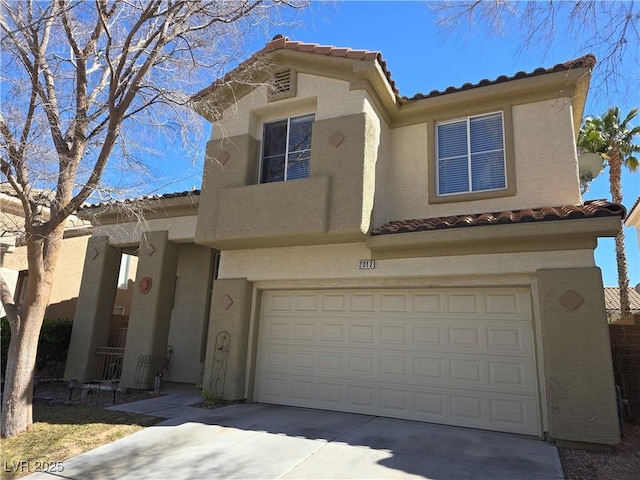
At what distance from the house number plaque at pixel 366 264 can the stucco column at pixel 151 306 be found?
5.55 metres

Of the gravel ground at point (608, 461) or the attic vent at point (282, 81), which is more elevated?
the attic vent at point (282, 81)

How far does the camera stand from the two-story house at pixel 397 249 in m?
7.35

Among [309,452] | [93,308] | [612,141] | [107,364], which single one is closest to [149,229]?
[93,308]

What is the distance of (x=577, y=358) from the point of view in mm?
6949

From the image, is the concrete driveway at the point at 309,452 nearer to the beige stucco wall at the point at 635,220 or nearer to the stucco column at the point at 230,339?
the stucco column at the point at 230,339

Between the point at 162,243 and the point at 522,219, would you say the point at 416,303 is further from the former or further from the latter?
the point at 162,243

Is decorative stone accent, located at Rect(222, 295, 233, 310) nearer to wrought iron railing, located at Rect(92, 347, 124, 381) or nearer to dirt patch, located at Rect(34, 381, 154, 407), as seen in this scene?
dirt patch, located at Rect(34, 381, 154, 407)

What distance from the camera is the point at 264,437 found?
7031 mm

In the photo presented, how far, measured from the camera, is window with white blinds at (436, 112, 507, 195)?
938 centimetres

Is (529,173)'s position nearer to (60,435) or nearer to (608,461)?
(608,461)

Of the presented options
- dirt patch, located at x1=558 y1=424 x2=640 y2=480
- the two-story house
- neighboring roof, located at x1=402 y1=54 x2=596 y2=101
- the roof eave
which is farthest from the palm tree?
dirt patch, located at x1=558 y1=424 x2=640 y2=480

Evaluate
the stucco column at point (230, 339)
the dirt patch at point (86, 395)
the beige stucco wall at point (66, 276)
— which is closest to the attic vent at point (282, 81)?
the stucco column at point (230, 339)

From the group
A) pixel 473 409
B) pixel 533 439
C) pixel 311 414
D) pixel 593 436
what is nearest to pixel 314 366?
pixel 311 414

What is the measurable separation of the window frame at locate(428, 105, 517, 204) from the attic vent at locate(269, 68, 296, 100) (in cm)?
331
